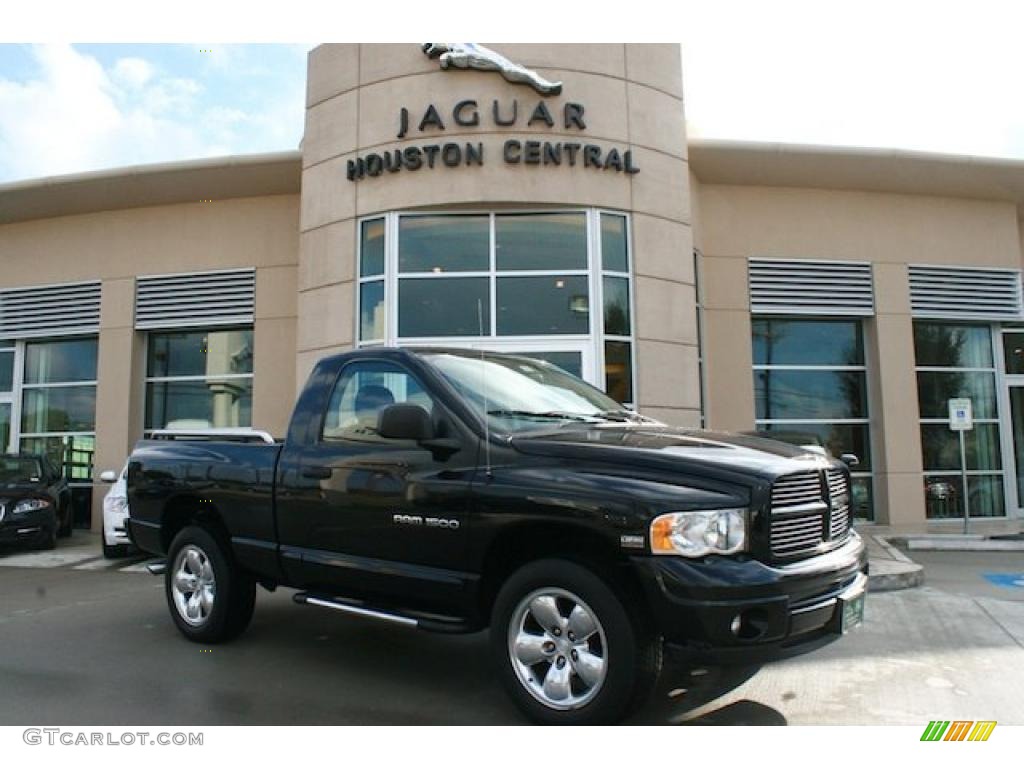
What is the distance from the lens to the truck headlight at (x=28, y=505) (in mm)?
11055

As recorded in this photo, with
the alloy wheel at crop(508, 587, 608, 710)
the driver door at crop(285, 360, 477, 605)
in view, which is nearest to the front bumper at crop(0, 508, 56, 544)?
the driver door at crop(285, 360, 477, 605)

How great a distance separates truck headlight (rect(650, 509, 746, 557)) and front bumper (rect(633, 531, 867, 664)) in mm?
43

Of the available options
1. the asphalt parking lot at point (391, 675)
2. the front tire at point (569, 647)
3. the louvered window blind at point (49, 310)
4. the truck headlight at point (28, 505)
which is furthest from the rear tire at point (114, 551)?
the front tire at point (569, 647)

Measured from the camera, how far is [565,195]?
11.2 metres

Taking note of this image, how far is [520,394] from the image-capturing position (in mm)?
4785

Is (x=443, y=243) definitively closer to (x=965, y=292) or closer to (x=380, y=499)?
(x=380, y=499)

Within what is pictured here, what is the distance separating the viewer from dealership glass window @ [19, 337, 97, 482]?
15.0 meters

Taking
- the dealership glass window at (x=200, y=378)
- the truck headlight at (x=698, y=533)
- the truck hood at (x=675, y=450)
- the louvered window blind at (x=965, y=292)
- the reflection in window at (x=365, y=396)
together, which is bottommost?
the truck headlight at (x=698, y=533)

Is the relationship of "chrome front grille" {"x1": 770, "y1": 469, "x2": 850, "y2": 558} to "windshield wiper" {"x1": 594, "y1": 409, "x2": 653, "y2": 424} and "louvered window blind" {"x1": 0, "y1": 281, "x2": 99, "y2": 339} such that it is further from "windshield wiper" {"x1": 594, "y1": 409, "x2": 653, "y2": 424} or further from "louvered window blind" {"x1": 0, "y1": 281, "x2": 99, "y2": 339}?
"louvered window blind" {"x1": 0, "y1": 281, "x2": 99, "y2": 339}

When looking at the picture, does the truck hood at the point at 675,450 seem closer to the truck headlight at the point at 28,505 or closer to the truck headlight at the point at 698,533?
the truck headlight at the point at 698,533

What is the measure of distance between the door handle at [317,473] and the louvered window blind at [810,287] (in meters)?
10.3

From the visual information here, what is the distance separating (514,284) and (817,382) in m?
6.09

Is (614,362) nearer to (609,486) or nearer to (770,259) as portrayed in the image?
(770,259)

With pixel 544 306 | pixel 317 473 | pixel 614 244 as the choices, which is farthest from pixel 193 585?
pixel 614 244
